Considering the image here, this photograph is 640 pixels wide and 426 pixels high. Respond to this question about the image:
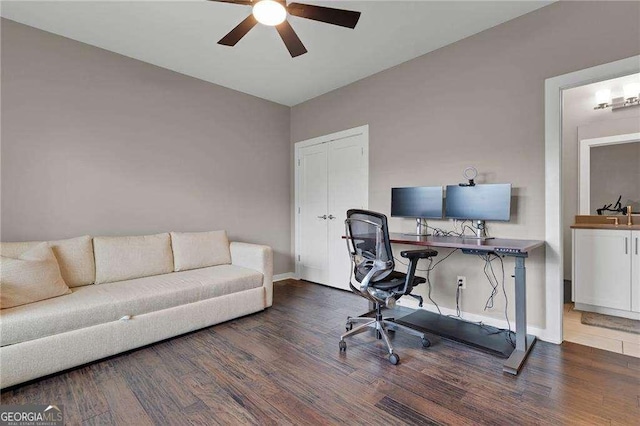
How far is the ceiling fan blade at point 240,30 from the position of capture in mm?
2061

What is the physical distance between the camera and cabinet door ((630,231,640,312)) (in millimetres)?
2799

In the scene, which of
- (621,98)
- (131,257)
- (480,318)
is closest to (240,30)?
(131,257)

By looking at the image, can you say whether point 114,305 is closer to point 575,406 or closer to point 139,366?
point 139,366

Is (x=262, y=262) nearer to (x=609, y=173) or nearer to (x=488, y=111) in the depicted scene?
(x=488, y=111)

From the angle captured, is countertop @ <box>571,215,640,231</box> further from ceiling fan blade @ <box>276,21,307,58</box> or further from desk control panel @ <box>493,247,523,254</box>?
ceiling fan blade @ <box>276,21,307,58</box>

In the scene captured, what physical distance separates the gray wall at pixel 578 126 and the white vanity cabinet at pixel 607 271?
1.50 feet

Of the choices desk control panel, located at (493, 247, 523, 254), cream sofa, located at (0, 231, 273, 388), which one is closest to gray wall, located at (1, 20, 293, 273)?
cream sofa, located at (0, 231, 273, 388)

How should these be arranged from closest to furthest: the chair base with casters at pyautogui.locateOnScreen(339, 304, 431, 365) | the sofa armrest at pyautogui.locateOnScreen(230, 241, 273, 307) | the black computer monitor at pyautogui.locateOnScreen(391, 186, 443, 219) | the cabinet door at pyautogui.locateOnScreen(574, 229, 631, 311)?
the chair base with casters at pyautogui.locateOnScreen(339, 304, 431, 365) → the cabinet door at pyautogui.locateOnScreen(574, 229, 631, 311) → the black computer monitor at pyautogui.locateOnScreen(391, 186, 443, 219) → the sofa armrest at pyautogui.locateOnScreen(230, 241, 273, 307)

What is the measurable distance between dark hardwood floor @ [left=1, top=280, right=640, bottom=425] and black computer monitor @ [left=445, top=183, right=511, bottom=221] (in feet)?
3.68

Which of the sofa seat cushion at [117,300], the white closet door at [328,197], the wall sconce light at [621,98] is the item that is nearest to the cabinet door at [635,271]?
the wall sconce light at [621,98]

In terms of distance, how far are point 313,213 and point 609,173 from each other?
3.82 m

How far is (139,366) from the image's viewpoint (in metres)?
2.13

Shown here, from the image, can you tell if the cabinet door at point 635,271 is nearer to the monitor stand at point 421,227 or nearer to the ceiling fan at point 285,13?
the monitor stand at point 421,227

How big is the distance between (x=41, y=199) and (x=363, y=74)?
12.0 feet
